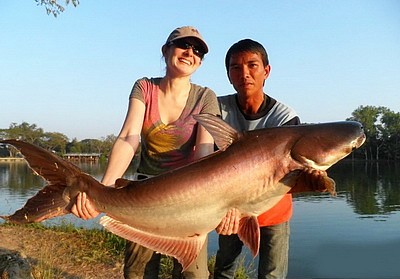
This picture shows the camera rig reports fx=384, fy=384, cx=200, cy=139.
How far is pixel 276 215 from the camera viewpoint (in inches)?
130

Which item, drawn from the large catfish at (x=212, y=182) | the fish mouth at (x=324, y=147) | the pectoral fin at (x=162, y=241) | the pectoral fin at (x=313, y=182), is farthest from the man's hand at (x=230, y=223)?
the fish mouth at (x=324, y=147)

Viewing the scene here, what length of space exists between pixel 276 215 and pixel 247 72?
1256mm

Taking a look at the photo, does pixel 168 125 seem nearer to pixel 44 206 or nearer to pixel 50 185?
pixel 50 185

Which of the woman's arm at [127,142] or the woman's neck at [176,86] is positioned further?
the woman's neck at [176,86]

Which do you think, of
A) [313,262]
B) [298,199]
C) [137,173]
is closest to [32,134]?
[298,199]

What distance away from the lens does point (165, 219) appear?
8.61 ft

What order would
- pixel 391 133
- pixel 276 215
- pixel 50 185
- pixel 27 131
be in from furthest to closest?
pixel 27 131 → pixel 391 133 → pixel 276 215 → pixel 50 185

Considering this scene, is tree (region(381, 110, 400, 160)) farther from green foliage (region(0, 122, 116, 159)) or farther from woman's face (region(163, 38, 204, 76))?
woman's face (region(163, 38, 204, 76))

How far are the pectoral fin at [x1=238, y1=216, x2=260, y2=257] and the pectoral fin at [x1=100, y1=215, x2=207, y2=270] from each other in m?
0.29

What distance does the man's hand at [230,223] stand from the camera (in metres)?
2.61

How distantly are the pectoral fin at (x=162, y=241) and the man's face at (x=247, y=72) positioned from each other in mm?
1346

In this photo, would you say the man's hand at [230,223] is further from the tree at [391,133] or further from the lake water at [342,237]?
the tree at [391,133]

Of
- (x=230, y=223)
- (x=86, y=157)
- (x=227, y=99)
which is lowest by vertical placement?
(x=86, y=157)

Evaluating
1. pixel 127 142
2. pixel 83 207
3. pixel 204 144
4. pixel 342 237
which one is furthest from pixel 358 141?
pixel 342 237
